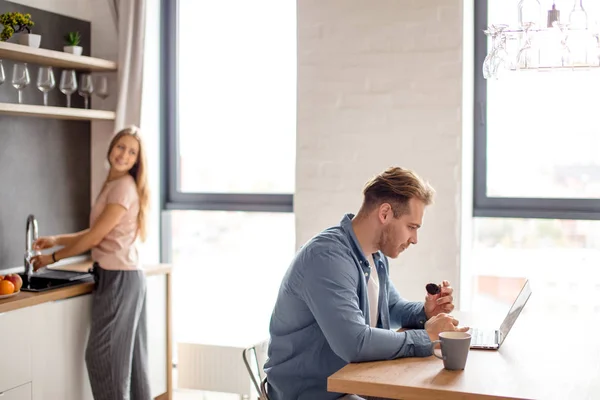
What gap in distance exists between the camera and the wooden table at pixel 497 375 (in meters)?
1.90

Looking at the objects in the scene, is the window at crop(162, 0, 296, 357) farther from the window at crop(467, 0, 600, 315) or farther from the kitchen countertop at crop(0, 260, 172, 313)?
the window at crop(467, 0, 600, 315)

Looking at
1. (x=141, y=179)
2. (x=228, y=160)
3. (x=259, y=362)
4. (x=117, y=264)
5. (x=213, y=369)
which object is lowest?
(x=213, y=369)

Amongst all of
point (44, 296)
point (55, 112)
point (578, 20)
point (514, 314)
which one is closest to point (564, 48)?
point (578, 20)

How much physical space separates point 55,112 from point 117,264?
0.79m

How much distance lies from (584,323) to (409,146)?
1.30m

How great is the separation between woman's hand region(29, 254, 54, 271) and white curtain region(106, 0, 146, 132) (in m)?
0.83

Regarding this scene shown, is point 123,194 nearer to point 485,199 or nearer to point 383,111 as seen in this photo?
point 383,111

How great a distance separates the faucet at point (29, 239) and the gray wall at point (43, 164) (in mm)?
172

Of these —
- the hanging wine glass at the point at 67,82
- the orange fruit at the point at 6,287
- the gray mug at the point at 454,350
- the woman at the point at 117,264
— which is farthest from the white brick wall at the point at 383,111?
the gray mug at the point at 454,350

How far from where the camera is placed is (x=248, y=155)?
4.35m

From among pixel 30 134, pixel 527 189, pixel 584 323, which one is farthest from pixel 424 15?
pixel 30 134

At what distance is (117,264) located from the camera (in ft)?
11.7

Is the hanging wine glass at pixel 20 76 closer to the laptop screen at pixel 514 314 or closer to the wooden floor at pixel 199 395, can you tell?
the wooden floor at pixel 199 395

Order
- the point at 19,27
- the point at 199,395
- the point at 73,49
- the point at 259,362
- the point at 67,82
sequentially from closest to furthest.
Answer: the point at 259,362 → the point at 19,27 → the point at 67,82 → the point at 73,49 → the point at 199,395
